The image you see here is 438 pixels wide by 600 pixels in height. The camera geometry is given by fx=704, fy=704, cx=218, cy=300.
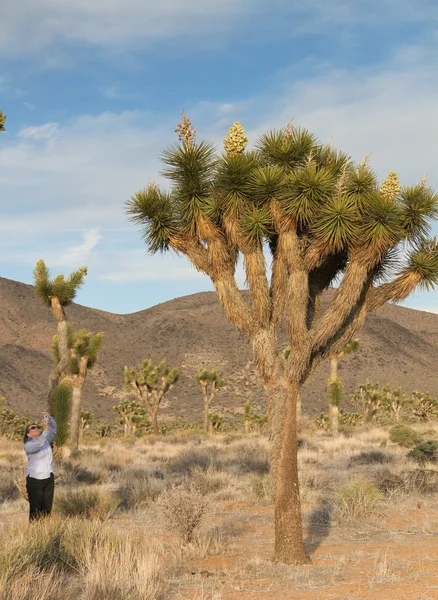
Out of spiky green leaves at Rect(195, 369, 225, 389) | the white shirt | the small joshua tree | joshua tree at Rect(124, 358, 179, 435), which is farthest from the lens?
spiky green leaves at Rect(195, 369, 225, 389)

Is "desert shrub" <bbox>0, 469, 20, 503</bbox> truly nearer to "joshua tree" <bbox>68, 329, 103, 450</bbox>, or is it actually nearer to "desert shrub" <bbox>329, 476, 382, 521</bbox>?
"desert shrub" <bbox>329, 476, 382, 521</bbox>

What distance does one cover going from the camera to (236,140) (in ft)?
34.1

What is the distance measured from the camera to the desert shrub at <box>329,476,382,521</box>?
39.1ft

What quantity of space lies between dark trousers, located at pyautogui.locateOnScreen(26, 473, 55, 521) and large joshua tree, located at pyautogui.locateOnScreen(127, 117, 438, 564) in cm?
319

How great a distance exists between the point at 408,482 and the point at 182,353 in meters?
64.9

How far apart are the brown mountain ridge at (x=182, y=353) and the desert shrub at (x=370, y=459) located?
39.1m

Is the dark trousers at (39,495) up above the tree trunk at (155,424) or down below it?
below

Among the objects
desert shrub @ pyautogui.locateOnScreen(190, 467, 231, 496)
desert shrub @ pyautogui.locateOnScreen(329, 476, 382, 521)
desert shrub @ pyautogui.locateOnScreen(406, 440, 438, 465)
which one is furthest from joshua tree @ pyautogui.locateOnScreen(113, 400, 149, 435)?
desert shrub @ pyautogui.locateOnScreen(329, 476, 382, 521)

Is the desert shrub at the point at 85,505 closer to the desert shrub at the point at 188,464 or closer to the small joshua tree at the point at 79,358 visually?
the desert shrub at the point at 188,464

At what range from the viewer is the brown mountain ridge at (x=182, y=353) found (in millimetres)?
67875

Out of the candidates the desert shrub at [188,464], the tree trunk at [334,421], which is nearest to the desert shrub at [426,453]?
the desert shrub at [188,464]

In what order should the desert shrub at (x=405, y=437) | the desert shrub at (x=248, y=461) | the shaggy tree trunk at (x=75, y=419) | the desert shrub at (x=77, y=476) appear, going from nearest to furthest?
the desert shrub at (x=77, y=476)
the desert shrub at (x=248, y=461)
the desert shrub at (x=405, y=437)
the shaggy tree trunk at (x=75, y=419)

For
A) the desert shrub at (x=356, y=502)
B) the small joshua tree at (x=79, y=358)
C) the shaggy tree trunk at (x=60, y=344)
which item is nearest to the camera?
the desert shrub at (x=356, y=502)

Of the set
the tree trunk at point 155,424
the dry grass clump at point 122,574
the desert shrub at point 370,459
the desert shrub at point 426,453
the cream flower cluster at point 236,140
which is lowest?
the dry grass clump at point 122,574
